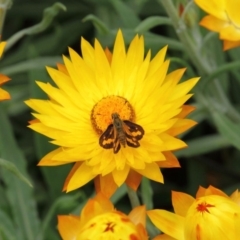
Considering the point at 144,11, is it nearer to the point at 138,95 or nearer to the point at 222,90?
the point at 222,90

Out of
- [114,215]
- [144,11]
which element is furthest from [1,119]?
[114,215]

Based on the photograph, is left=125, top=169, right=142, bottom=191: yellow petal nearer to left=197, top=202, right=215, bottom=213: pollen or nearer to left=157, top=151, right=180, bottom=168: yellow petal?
left=157, top=151, right=180, bottom=168: yellow petal

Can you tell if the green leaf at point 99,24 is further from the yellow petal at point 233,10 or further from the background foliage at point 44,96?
the yellow petal at point 233,10

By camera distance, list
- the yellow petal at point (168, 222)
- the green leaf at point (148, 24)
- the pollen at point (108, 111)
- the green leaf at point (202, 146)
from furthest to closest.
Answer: the green leaf at point (202, 146), the green leaf at point (148, 24), the pollen at point (108, 111), the yellow petal at point (168, 222)

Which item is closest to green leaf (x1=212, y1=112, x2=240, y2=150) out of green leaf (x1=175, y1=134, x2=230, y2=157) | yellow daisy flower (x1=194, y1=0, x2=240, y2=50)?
green leaf (x1=175, y1=134, x2=230, y2=157)

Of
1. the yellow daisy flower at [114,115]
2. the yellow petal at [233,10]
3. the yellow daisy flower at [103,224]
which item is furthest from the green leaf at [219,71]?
the yellow daisy flower at [103,224]

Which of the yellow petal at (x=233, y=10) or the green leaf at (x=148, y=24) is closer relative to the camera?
the yellow petal at (x=233, y=10)
